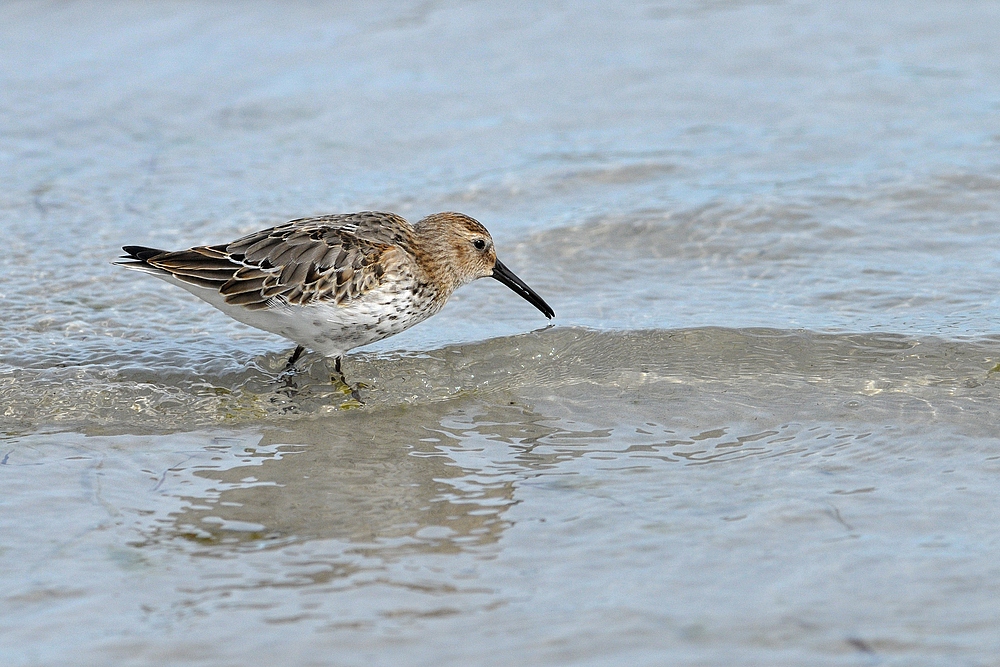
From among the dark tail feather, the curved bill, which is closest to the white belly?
the dark tail feather

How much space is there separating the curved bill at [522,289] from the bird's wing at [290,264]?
80 centimetres

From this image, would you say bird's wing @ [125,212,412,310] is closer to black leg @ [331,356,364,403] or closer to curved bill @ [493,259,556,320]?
black leg @ [331,356,364,403]

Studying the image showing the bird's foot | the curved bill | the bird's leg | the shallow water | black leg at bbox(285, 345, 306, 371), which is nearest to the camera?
the shallow water

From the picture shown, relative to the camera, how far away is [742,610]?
3.94 m

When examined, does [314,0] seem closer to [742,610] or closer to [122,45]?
[122,45]

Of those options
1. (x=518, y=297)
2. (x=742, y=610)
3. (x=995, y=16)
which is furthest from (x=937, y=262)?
(x=995, y=16)

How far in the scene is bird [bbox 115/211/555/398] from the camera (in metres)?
6.30

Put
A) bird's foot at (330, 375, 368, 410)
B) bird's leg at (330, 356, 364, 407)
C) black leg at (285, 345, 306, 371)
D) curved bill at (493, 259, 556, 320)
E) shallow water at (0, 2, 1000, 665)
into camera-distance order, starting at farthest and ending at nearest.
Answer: curved bill at (493, 259, 556, 320) < black leg at (285, 345, 306, 371) < bird's leg at (330, 356, 364, 407) < bird's foot at (330, 375, 368, 410) < shallow water at (0, 2, 1000, 665)

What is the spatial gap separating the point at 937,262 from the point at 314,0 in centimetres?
838

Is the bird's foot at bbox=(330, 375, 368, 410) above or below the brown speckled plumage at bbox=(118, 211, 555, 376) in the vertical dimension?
below

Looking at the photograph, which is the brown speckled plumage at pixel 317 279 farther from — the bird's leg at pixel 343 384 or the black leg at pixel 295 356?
the black leg at pixel 295 356

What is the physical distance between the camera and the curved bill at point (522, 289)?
7.16 metres

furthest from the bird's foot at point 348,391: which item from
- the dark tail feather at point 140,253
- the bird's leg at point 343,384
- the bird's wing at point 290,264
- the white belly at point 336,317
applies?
the dark tail feather at point 140,253

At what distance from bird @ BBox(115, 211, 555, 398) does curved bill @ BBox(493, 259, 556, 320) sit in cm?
55
